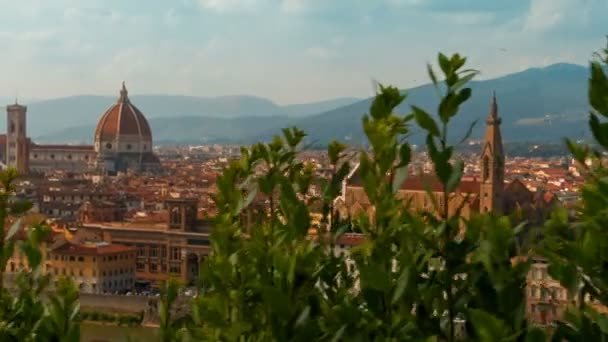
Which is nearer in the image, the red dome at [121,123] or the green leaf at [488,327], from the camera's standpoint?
the green leaf at [488,327]

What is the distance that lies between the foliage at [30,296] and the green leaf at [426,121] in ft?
2.40

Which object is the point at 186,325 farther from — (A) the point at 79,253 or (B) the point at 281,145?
(A) the point at 79,253

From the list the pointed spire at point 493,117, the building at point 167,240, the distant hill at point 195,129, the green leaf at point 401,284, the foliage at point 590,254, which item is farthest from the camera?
the distant hill at point 195,129

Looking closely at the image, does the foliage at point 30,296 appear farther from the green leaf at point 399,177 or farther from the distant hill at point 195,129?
the distant hill at point 195,129

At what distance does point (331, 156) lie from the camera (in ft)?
7.09

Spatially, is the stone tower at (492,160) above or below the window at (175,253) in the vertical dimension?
above

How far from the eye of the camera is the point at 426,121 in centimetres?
Result: 172

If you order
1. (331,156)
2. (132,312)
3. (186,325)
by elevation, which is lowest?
→ (132,312)

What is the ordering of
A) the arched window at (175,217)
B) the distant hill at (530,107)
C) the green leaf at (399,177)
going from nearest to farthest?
the green leaf at (399,177), the arched window at (175,217), the distant hill at (530,107)

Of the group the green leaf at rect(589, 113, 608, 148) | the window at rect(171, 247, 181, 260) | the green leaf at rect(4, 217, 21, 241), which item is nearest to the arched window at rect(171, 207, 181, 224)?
the window at rect(171, 247, 181, 260)

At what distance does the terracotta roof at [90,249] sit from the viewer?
58.4 ft

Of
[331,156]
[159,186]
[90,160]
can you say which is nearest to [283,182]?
[331,156]

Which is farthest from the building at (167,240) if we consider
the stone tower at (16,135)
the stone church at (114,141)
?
the stone tower at (16,135)

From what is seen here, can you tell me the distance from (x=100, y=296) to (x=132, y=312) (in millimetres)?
637
